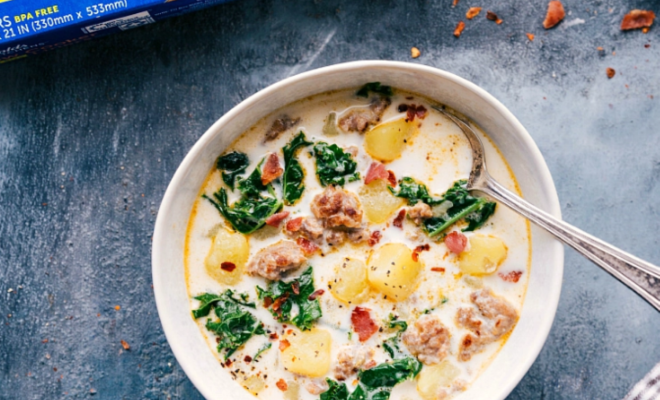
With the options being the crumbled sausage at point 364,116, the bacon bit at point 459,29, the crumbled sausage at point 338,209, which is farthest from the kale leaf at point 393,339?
the bacon bit at point 459,29

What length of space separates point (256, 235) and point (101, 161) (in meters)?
1.01

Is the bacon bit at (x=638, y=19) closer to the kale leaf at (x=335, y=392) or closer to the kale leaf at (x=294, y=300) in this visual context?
the kale leaf at (x=294, y=300)

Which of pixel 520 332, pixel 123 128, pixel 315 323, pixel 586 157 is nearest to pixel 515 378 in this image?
pixel 520 332

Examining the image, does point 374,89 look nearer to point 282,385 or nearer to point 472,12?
point 472,12

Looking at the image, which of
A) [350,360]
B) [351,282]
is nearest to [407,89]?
[351,282]

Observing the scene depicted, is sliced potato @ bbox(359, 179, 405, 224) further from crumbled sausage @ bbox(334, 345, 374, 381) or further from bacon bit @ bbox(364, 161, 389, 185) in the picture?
crumbled sausage @ bbox(334, 345, 374, 381)

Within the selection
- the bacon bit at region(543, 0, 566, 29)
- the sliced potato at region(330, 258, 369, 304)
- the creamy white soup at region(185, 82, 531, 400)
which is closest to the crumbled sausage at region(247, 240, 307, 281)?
the creamy white soup at region(185, 82, 531, 400)

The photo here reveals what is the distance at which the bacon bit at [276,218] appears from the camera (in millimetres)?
3100

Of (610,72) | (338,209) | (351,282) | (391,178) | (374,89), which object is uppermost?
(610,72)

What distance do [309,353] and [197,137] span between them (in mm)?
1345

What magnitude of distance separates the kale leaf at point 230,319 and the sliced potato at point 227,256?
0.09m

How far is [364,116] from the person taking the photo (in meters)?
3.11

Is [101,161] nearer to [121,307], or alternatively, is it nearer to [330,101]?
[121,307]

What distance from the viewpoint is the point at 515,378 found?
292 cm
